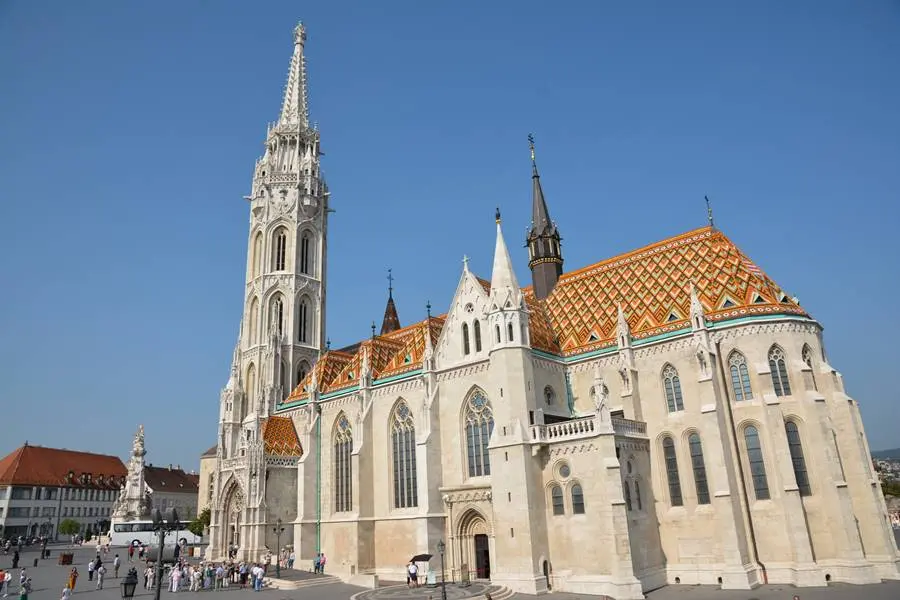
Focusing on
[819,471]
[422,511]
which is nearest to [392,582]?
[422,511]

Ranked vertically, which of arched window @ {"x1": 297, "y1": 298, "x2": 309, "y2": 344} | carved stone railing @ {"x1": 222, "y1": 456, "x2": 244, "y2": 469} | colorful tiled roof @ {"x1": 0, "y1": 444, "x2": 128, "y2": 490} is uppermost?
arched window @ {"x1": 297, "y1": 298, "x2": 309, "y2": 344}

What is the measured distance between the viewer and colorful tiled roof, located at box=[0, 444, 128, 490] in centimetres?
7706

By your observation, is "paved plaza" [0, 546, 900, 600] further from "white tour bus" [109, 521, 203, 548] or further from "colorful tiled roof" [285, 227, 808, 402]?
"white tour bus" [109, 521, 203, 548]

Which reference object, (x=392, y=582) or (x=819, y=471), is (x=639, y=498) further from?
(x=392, y=582)

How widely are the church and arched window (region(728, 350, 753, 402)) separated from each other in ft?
0.28

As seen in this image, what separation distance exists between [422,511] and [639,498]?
36.6ft

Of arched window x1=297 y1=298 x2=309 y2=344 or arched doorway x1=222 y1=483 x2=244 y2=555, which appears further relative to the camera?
arched window x1=297 y1=298 x2=309 y2=344

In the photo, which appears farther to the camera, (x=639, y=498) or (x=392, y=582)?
(x=392, y=582)

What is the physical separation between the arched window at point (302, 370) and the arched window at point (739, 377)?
33.5m

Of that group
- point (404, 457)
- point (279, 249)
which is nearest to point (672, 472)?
point (404, 457)

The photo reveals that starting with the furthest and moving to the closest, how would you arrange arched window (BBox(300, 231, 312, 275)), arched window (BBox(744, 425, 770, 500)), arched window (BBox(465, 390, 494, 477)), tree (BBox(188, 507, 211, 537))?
tree (BBox(188, 507, 211, 537)) < arched window (BBox(300, 231, 312, 275)) < arched window (BBox(465, 390, 494, 477)) < arched window (BBox(744, 425, 770, 500))

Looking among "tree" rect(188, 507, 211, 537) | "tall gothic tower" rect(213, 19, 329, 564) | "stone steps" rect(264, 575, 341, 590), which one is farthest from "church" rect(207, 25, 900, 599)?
"tree" rect(188, 507, 211, 537)

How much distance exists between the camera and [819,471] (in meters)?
26.8

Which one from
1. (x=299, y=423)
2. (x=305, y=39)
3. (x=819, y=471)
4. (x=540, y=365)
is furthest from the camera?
(x=305, y=39)
